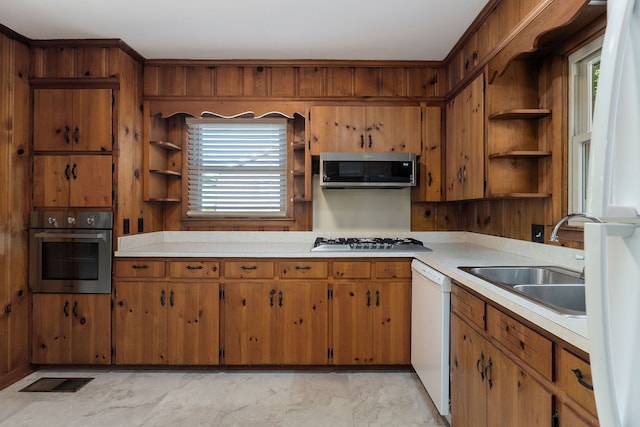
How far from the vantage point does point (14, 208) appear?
272 cm

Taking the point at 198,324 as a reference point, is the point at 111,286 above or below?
above

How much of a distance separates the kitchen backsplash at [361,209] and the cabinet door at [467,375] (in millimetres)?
1513

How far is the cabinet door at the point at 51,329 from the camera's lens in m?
2.81

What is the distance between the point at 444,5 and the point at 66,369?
12.2 ft

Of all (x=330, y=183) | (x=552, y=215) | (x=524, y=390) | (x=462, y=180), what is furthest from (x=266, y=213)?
(x=524, y=390)

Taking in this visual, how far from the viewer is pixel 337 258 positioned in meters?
2.81

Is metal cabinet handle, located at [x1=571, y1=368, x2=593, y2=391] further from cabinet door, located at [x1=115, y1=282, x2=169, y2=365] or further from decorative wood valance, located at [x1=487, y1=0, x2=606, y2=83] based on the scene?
cabinet door, located at [x1=115, y1=282, x2=169, y2=365]

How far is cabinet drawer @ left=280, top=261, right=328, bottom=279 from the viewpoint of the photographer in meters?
2.81

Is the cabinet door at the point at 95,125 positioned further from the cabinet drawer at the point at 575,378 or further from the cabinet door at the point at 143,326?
the cabinet drawer at the point at 575,378

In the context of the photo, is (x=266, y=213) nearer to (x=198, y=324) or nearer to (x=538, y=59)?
(x=198, y=324)

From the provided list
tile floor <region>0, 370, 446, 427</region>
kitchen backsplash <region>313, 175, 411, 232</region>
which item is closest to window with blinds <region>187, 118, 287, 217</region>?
kitchen backsplash <region>313, 175, 411, 232</region>

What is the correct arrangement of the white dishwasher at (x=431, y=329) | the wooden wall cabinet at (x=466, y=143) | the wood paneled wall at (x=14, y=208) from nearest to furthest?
the white dishwasher at (x=431, y=329)
the wooden wall cabinet at (x=466, y=143)
the wood paneled wall at (x=14, y=208)

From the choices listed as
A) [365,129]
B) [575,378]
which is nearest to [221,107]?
[365,129]

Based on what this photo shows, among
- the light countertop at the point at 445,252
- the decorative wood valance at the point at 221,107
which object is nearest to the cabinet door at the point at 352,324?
the light countertop at the point at 445,252
